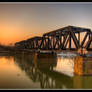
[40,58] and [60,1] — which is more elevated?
[60,1]

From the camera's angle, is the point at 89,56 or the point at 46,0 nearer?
the point at 46,0

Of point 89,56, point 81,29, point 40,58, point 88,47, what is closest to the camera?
point 89,56

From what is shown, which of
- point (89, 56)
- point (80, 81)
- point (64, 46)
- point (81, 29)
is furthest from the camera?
point (64, 46)

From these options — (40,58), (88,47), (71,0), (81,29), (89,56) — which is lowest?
(40,58)

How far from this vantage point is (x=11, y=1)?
7.11m

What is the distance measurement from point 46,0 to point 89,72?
7.93 m

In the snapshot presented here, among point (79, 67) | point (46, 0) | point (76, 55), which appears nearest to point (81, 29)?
point (76, 55)

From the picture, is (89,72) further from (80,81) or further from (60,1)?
(60,1)

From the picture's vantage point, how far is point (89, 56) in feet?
32.6

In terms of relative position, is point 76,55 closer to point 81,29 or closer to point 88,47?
point 88,47

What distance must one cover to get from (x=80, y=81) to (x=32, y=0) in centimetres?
783

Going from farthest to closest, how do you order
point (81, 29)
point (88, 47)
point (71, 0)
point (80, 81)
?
point (81, 29), point (88, 47), point (80, 81), point (71, 0)

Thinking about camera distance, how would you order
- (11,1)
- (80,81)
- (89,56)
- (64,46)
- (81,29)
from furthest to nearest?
(64,46), (81,29), (89,56), (80,81), (11,1)

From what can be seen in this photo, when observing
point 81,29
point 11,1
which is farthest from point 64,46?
point 11,1
